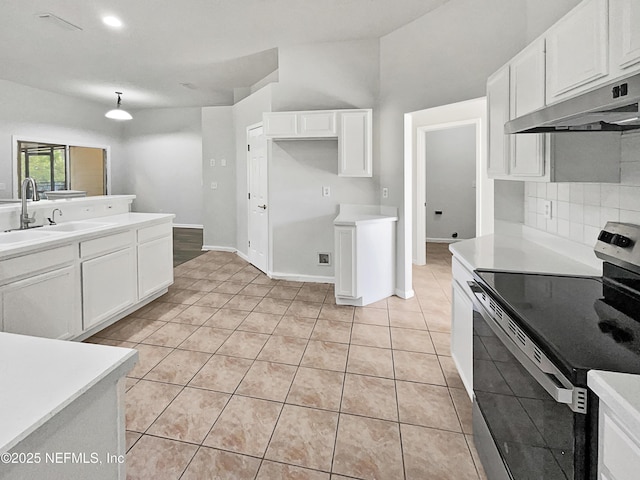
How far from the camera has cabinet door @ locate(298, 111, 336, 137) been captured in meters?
4.13

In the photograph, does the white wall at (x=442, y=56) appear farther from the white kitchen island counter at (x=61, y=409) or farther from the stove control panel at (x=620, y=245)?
the white kitchen island counter at (x=61, y=409)

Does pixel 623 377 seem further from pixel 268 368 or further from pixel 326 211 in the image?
pixel 326 211

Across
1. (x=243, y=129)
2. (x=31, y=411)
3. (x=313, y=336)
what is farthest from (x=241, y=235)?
(x=31, y=411)

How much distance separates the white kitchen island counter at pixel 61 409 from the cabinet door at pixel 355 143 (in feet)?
11.5

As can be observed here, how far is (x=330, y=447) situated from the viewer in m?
1.81

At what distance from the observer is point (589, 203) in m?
1.87

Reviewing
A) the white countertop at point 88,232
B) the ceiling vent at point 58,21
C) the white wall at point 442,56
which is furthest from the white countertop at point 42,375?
the ceiling vent at point 58,21

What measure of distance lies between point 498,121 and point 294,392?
2082mm

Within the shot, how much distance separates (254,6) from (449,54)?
1856mm

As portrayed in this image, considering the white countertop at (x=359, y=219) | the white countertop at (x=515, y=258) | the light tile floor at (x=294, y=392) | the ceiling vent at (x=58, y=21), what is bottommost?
the light tile floor at (x=294, y=392)

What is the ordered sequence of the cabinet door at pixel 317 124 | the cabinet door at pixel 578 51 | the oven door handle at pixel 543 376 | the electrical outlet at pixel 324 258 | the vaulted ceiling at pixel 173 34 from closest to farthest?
1. the oven door handle at pixel 543 376
2. the cabinet door at pixel 578 51
3. the vaulted ceiling at pixel 173 34
4. the cabinet door at pixel 317 124
5. the electrical outlet at pixel 324 258

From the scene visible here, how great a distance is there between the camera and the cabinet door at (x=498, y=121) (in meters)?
2.17

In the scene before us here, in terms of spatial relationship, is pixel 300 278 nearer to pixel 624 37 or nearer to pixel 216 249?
pixel 216 249

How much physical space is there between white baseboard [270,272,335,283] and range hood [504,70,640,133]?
3.16 metres
